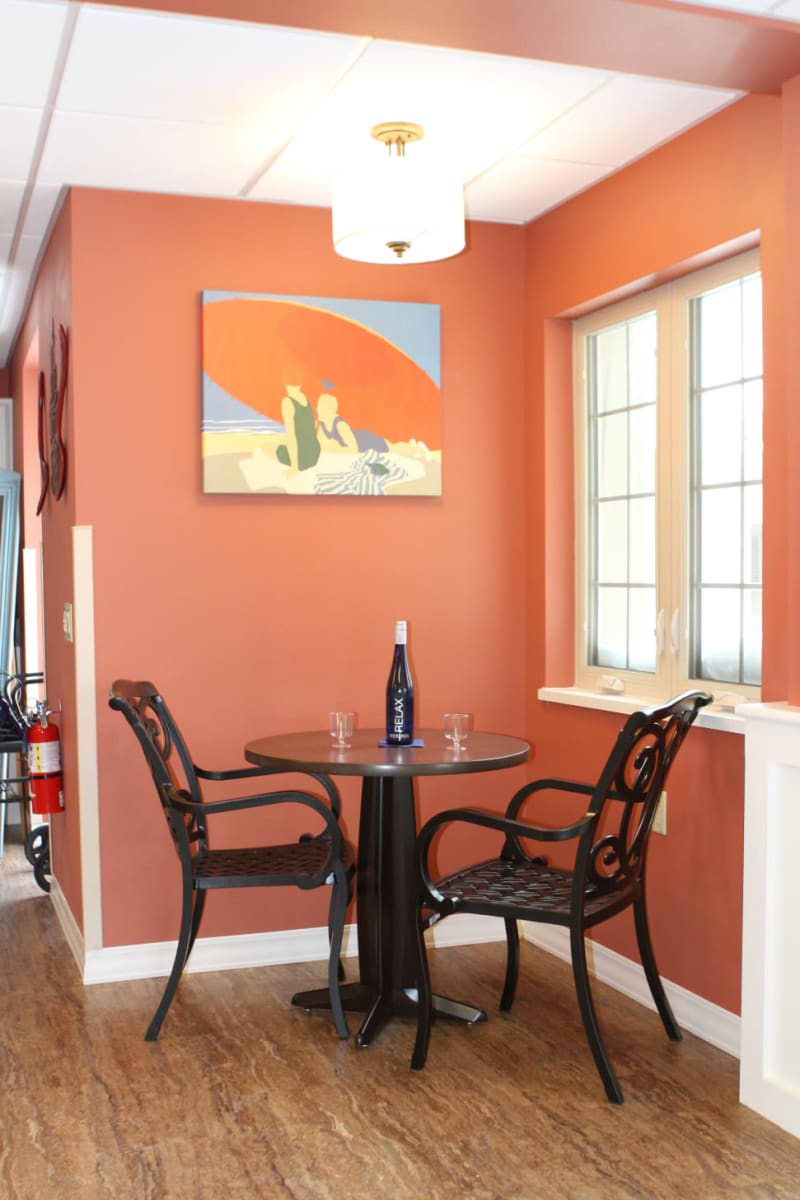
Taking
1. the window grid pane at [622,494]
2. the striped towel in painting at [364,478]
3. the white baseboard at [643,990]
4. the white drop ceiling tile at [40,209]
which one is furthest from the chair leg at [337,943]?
the white drop ceiling tile at [40,209]

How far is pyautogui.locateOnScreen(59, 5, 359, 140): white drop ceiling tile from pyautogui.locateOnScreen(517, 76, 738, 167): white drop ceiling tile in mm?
693

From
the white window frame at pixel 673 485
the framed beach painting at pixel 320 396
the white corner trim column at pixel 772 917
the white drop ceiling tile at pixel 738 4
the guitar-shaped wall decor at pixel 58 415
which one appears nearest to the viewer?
the white drop ceiling tile at pixel 738 4

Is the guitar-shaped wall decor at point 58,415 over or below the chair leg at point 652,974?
over

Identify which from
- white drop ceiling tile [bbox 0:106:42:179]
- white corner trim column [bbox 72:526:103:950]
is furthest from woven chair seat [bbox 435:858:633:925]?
white drop ceiling tile [bbox 0:106:42:179]

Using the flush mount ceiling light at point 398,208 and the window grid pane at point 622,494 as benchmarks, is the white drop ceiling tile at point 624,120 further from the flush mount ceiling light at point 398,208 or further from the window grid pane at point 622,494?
the window grid pane at point 622,494

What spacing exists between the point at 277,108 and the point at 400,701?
5.36ft

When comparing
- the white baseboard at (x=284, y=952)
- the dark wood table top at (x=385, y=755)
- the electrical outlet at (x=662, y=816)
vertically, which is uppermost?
the dark wood table top at (x=385, y=755)

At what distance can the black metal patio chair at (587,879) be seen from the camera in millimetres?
2859

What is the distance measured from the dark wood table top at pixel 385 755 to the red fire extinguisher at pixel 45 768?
1.14m

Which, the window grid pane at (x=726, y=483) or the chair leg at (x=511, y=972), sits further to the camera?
the chair leg at (x=511, y=972)

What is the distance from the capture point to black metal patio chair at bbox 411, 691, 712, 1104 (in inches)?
113

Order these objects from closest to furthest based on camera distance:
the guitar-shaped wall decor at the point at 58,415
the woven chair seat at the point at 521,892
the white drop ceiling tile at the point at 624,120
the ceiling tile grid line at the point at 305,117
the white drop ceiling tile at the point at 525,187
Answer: the ceiling tile grid line at the point at 305,117 → the woven chair seat at the point at 521,892 → the white drop ceiling tile at the point at 624,120 → the white drop ceiling tile at the point at 525,187 → the guitar-shaped wall decor at the point at 58,415

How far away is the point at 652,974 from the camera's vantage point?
3223 millimetres

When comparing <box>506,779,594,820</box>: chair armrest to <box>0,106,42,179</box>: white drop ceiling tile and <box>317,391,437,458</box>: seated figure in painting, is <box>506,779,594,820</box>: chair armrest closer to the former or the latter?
<box>317,391,437,458</box>: seated figure in painting
